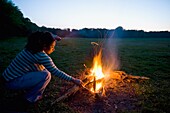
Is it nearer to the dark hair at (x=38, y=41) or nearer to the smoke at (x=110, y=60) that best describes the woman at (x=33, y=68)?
the dark hair at (x=38, y=41)

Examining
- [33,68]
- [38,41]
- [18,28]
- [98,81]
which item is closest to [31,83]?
[33,68]

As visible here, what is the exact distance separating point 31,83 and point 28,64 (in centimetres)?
40

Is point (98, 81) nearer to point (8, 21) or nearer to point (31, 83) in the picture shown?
point (31, 83)

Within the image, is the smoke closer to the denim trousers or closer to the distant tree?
the denim trousers

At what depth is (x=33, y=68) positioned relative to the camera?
3.90 metres

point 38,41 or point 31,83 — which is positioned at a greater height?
point 38,41

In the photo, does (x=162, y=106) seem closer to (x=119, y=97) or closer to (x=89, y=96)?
(x=119, y=97)

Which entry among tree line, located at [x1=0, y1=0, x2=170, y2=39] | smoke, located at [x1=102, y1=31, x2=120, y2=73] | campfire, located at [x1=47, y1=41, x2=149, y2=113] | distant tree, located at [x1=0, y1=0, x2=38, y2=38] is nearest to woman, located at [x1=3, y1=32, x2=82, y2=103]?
campfire, located at [x1=47, y1=41, x2=149, y2=113]

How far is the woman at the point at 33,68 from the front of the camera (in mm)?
3635

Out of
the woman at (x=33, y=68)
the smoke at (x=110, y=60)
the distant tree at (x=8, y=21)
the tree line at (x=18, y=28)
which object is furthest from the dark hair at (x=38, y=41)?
the distant tree at (x=8, y=21)

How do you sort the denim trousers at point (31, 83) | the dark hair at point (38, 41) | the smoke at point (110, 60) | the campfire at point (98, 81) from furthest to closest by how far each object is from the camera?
the smoke at point (110, 60), the campfire at point (98, 81), the denim trousers at point (31, 83), the dark hair at point (38, 41)

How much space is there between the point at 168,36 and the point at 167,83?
159 feet

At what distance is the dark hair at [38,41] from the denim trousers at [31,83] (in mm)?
530

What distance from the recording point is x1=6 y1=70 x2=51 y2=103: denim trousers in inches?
149
